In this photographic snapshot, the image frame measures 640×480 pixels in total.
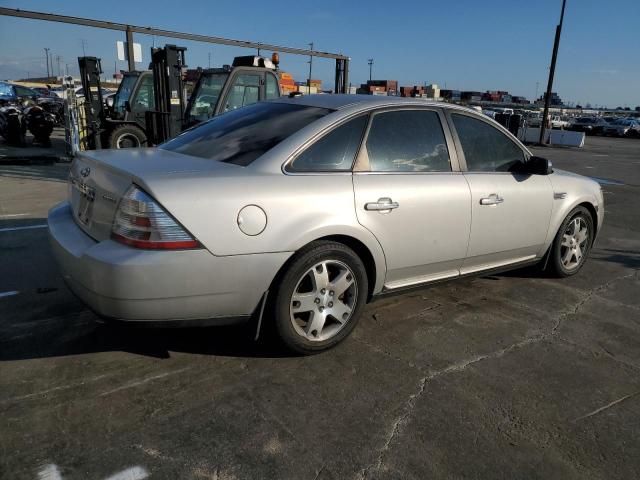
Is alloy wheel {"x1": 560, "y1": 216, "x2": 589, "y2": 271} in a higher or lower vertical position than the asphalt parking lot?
higher

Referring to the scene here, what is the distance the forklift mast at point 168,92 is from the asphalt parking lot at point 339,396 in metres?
6.82

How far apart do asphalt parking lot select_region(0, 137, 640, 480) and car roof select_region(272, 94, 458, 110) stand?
1.55 metres

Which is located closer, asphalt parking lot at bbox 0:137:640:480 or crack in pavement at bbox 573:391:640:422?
asphalt parking lot at bbox 0:137:640:480

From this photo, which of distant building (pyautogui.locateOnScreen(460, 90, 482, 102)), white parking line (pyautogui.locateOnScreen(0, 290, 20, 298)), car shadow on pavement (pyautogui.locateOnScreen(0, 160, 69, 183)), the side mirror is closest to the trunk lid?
white parking line (pyautogui.locateOnScreen(0, 290, 20, 298))

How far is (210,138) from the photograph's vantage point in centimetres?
359

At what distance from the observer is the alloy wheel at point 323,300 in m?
3.06

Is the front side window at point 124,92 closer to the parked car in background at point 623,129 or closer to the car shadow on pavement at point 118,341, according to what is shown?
the car shadow on pavement at point 118,341

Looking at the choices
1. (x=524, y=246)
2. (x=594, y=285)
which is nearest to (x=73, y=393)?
(x=524, y=246)

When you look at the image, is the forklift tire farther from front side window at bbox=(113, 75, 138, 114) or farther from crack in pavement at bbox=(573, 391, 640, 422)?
crack in pavement at bbox=(573, 391, 640, 422)

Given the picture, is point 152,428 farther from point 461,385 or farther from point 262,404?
point 461,385

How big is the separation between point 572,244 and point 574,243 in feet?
0.08

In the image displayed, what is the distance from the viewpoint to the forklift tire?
462 inches

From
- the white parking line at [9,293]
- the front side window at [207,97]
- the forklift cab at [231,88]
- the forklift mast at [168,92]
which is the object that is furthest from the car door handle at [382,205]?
the forklift mast at [168,92]

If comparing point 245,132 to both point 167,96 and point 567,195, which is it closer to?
point 567,195
